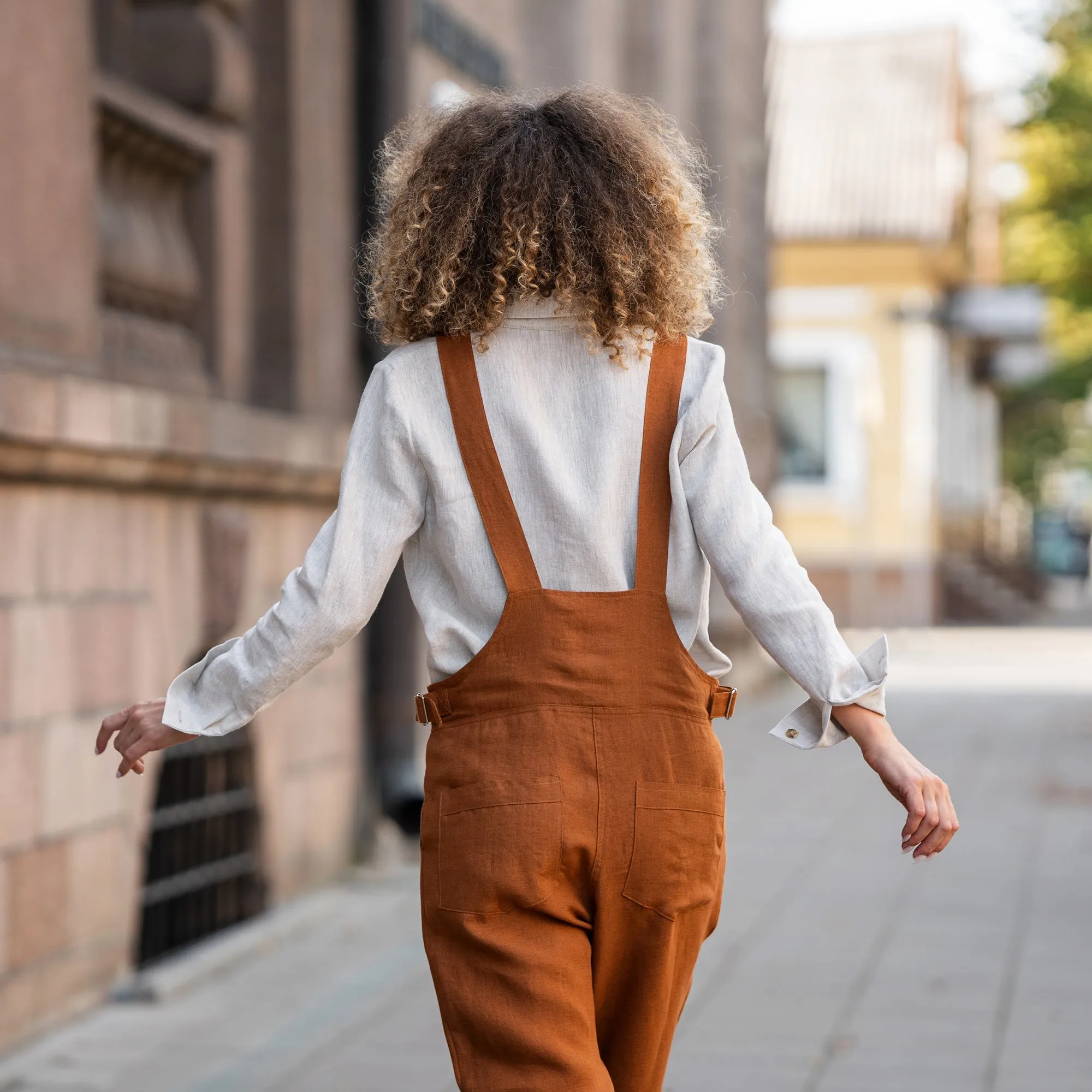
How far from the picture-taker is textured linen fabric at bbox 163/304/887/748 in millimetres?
2375

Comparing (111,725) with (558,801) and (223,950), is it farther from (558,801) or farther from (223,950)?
(223,950)

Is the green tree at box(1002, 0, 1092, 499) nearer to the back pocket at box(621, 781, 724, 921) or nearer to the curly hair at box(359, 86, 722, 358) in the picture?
the curly hair at box(359, 86, 722, 358)

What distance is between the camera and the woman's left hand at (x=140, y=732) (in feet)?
8.36

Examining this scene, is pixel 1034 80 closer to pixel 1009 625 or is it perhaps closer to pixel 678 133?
pixel 1009 625

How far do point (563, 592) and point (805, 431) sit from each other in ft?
→ 80.2

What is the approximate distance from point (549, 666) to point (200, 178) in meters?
4.57

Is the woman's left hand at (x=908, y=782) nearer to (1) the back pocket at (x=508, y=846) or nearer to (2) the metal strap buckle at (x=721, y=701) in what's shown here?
(2) the metal strap buckle at (x=721, y=701)

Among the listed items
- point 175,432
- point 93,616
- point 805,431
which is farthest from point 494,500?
point 805,431

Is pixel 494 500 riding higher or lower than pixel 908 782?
higher

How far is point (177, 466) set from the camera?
5645 millimetres

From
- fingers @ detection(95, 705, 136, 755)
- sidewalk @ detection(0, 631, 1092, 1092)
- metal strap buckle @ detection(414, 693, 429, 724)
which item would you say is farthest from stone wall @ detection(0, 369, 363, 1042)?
metal strap buckle @ detection(414, 693, 429, 724)

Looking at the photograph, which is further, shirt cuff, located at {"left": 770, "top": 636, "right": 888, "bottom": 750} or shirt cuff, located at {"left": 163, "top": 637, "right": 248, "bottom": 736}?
shirt cuff, located at {"left": 163, "top": 637, "right": 248, "bottom": 736}

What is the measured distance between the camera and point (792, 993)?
5578 millimetres

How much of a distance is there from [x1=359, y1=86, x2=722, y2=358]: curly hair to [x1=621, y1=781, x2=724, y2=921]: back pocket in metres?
0.57
